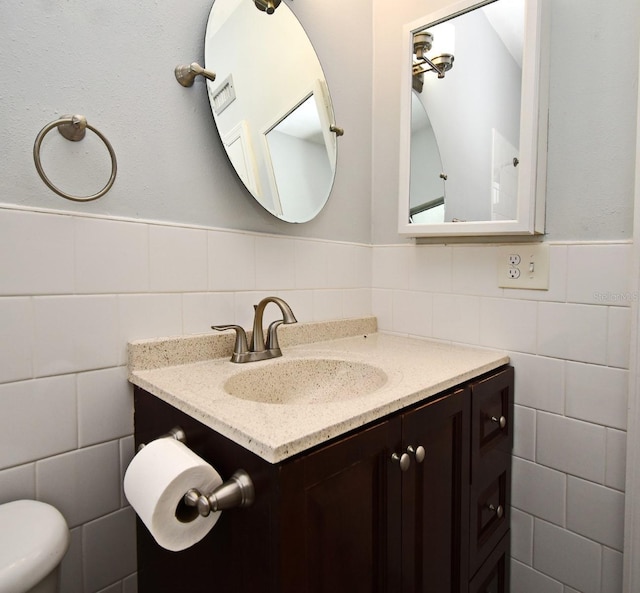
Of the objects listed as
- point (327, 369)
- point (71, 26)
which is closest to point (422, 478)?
point (327, 369)

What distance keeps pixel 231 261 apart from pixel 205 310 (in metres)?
0.14

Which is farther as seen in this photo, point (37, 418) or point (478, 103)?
point (478, 103)

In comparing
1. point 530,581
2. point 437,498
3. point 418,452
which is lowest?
point 530,581

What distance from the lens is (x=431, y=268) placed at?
1.25 meters

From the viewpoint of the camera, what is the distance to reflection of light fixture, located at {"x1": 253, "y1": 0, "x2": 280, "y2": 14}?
3.43ft

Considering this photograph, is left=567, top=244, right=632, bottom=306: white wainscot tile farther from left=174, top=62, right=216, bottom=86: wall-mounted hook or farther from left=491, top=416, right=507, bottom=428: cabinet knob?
left=174, top=62, right=216, bottom=86: wall-mounted hook

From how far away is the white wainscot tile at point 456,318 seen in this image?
1.16 m

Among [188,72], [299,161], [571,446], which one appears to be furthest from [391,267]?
[188,72]

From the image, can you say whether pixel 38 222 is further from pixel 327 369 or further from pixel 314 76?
pixel 314 76

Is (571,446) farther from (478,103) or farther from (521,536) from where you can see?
(478,103)

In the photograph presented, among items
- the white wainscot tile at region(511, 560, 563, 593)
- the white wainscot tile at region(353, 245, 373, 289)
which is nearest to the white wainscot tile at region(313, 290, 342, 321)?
the white wainscot tile at region(353, 245, 373, 289)

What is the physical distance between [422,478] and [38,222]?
875 millimetres

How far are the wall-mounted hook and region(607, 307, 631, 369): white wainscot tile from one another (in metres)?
1.09

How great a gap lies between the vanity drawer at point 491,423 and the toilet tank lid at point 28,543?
32.4 inches
